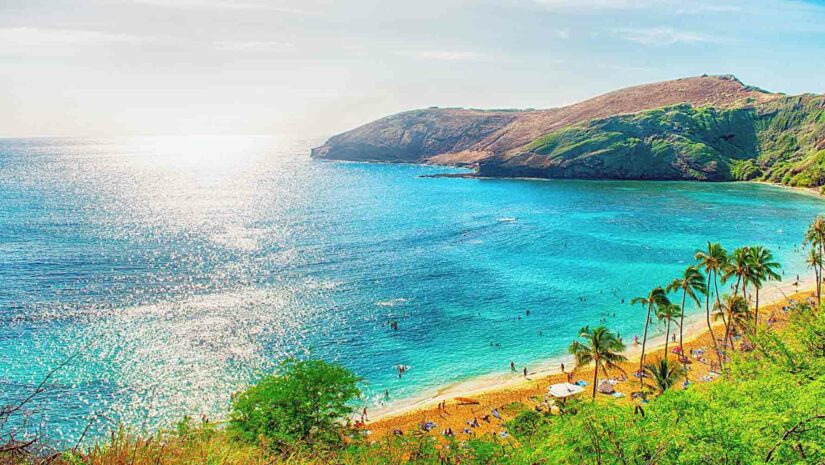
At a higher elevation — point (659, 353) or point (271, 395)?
point (271, 395)

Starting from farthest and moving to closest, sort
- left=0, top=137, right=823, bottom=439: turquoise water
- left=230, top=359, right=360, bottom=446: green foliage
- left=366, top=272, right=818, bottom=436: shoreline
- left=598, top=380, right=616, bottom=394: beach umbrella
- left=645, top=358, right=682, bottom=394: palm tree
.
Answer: left=0, top=137, right=823, bottom=439: turquoise water → left=598, top=380, right=616, bottom=394: beach umbrella → left=366, top=272, right=818, bottom=436: shoreline → left=645, top=358, right=682, bottom=394: palm tree → left=230, top=359, right=360, bottom=446: green foliage

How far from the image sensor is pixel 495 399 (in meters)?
51.5

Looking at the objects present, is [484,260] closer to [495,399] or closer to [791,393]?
[495,399]

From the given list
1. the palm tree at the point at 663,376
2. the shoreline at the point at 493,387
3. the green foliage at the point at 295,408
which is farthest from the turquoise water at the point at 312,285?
the palm tree at the point at 663,376

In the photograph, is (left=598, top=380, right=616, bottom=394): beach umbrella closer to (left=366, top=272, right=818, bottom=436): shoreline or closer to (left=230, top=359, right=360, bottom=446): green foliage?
(left=366, top=272, right=818, bottom=436): shoreline

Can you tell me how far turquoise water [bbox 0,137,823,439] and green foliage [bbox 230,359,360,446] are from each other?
8.87m

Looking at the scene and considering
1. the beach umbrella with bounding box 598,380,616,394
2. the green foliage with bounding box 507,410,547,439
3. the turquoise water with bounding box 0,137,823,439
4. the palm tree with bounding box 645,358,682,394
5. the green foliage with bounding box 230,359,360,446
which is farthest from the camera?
the turquoise water with bounding box 0,137,823,439

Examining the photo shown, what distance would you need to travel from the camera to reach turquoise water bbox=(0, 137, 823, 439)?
184 ft

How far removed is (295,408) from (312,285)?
1926 inches

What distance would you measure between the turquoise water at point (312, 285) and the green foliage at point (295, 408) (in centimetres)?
887

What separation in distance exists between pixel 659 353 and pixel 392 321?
33500 mm

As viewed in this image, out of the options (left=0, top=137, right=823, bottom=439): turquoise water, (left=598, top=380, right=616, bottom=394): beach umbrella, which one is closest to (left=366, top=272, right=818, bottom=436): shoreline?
(left=0, top=137, right=823, bottom=439): turquoise water

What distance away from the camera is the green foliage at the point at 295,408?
3375cm

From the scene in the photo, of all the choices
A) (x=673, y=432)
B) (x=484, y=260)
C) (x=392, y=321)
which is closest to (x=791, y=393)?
(x=673, y=432)
